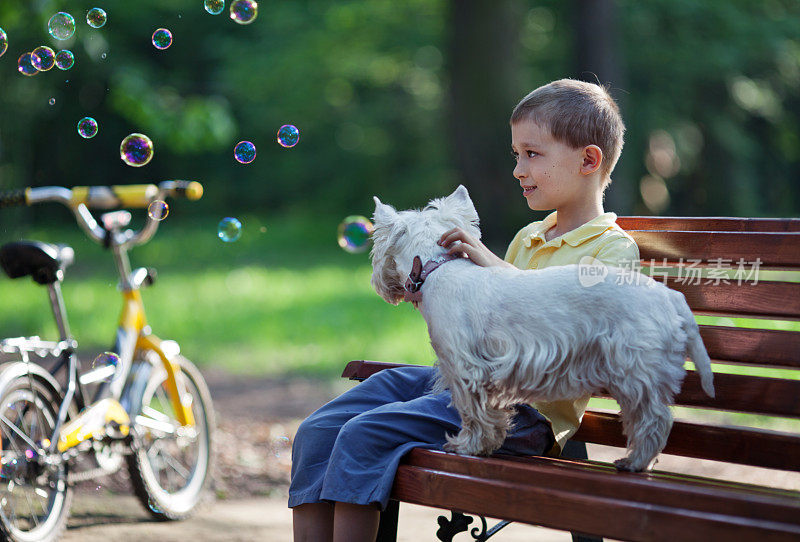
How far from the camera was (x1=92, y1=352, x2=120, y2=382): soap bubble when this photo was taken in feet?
13.6

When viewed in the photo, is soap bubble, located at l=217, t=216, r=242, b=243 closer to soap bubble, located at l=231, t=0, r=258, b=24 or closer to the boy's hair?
soap bubble, located at l=231, t=0, r=258, b=24

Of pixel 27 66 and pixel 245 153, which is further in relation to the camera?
pixel 27 66

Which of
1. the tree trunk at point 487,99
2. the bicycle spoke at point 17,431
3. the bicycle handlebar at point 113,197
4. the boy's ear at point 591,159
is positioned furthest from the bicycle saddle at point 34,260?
the tree trunk at point 487,99

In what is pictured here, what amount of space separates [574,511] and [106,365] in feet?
8.59

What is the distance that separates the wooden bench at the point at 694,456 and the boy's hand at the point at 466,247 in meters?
0.56

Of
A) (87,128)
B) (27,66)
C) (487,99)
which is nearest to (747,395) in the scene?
(87,128)

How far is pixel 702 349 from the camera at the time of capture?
252cm

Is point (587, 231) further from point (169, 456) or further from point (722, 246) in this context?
point (169, 456)

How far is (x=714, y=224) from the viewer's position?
125 inches

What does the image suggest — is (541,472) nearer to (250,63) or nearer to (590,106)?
(590,106)

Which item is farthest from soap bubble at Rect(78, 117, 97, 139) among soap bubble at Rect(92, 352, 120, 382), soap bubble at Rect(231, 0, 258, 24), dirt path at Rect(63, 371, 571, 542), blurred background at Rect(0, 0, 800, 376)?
blurred background at Rect(0, 0, 800, 376)

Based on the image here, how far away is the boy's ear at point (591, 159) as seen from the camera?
9.46 ft

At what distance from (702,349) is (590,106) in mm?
842

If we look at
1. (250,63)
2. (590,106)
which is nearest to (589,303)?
(590,106)
